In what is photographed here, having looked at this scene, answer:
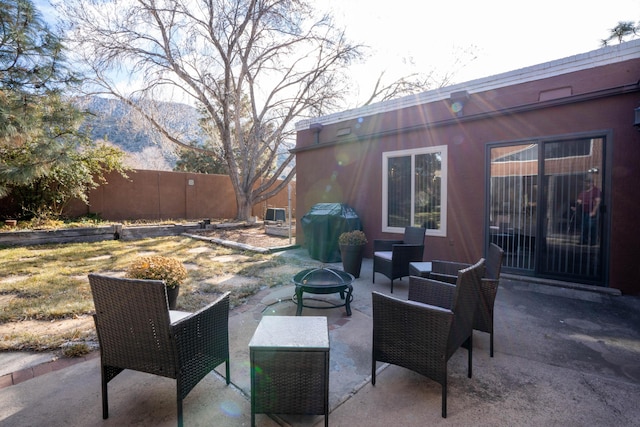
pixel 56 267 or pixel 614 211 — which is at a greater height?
pixel 614 211

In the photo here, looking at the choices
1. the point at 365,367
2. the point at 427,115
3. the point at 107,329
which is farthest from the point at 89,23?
the point at 365,367

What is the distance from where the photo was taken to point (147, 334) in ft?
5.56

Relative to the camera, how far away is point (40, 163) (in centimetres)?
573

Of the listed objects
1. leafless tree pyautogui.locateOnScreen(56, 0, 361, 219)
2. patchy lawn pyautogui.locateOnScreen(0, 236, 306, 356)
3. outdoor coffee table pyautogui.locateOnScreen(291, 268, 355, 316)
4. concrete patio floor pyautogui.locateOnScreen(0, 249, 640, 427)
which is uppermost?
leafless tree pyautogui.locateOnScreen(56, 0, 361, 219)

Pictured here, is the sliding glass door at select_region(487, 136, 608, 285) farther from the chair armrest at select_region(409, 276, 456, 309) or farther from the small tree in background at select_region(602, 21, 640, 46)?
the small tree in background at select_region(602, 21, 640, 46)

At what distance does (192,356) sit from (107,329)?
0.52m

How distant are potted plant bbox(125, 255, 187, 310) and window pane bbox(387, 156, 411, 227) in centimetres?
410

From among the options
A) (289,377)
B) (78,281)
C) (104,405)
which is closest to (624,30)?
(289,377)

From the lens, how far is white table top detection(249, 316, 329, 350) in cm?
166

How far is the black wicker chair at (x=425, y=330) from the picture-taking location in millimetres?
1812

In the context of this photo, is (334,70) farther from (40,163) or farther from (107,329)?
(107,329)

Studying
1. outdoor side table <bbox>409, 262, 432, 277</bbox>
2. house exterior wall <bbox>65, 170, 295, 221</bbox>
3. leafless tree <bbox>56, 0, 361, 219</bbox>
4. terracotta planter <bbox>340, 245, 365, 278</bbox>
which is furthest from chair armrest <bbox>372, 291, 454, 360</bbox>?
house exterior wall <bbox>65, 170, 295, 221</bbox>

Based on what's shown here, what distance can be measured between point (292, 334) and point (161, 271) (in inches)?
63.9

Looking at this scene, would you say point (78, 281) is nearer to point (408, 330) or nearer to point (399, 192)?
point (408, 330)
